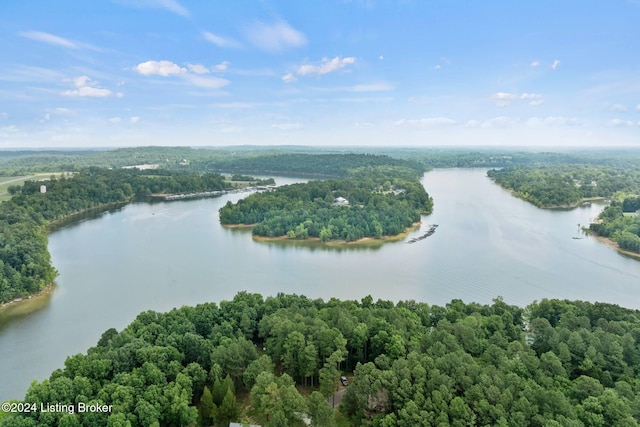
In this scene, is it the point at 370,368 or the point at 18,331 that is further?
the point at 18,331

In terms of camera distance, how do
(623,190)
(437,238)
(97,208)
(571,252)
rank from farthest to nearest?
1. (623,190)
2. (97,208)
3. (437,238)
4. (571,252)

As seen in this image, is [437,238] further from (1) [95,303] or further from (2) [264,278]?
(1) [95,303]

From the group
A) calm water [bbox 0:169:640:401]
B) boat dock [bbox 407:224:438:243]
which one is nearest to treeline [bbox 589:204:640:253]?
calm water [bbox 0:169:640:401]

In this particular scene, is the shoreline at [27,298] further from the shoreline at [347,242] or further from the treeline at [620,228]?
the treeline at [620,228]

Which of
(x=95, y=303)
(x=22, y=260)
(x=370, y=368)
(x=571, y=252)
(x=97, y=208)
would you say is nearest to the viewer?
(x=370, y=368)

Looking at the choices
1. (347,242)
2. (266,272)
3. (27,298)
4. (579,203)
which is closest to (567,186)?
(579,203)

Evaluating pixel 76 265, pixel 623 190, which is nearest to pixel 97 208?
pixel 76 265
